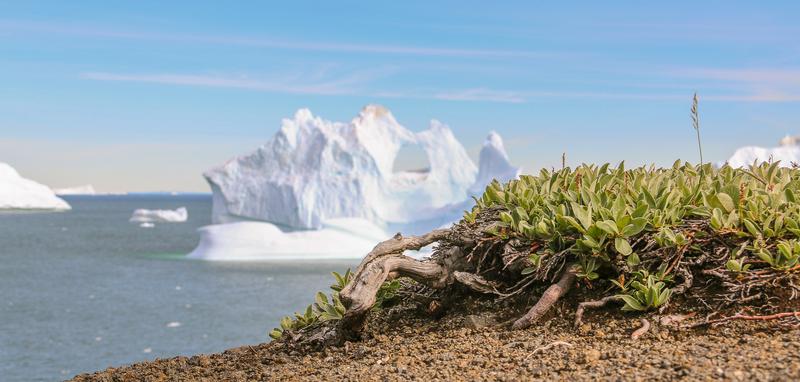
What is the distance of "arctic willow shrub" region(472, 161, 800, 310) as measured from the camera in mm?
4090

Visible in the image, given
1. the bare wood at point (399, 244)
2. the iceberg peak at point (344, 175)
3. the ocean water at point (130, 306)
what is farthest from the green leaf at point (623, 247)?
the iceberg peak at point (344, 175)

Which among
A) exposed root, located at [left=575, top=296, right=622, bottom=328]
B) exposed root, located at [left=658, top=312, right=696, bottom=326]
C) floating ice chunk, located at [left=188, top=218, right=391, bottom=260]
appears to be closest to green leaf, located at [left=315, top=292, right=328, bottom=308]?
exposed root, located at [left=575, top=296, right=622, bottom=328]

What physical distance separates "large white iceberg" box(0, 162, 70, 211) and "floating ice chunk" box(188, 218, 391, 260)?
6705 cm

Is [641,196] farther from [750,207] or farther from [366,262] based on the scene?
[366,262]

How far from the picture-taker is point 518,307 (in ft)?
14.9

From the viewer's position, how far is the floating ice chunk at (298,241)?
36.0 meters

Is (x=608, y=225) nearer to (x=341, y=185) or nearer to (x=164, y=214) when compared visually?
(x=341, y=185)

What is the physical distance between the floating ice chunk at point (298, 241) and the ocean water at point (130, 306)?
89 cm

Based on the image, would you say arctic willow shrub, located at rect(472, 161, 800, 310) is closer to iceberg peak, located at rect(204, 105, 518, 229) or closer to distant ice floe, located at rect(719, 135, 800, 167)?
distant ice floe, located at rect(719, 135, 800, 167)

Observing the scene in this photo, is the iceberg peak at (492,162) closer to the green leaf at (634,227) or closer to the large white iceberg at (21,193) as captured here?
the green leaf at (634,227)

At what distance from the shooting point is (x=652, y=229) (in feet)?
14.0

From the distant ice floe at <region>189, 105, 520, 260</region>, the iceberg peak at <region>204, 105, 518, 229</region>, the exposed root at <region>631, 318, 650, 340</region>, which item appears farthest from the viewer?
the iceberg peak at <region>204, 105, 518, 229</region>

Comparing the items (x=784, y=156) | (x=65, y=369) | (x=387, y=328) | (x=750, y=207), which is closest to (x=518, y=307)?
(x=387, y=328)

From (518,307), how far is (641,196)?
0.98 m
